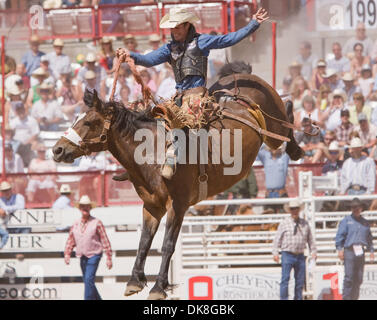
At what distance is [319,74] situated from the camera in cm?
1535

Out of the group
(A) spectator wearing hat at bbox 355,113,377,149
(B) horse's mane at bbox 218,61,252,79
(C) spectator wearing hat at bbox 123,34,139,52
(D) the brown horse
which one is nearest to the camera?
(D) the brown horse

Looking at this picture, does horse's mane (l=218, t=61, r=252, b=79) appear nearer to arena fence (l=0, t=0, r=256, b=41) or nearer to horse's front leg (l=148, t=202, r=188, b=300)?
horse's front leg (l=148, t=202, r=188, b=300)

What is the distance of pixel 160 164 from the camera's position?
26.9 feet

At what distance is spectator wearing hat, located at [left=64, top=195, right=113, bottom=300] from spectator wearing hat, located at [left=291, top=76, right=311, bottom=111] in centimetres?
367

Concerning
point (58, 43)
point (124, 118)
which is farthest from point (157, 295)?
point (58, 43)

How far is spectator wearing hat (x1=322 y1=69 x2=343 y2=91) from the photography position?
49.7ft

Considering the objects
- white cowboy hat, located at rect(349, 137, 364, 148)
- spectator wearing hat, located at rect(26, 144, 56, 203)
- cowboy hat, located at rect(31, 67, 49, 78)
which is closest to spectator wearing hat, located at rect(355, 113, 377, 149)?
white cowboy hat, located at rect(349, 137, 364, 148)

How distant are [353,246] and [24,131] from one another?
17.7 ft

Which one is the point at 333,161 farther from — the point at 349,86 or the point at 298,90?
the point at 349,86

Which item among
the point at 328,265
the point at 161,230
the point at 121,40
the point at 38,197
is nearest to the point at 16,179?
the point at 38,197

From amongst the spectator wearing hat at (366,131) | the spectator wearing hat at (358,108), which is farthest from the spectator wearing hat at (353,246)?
the spectator wearing hat at (358,108)

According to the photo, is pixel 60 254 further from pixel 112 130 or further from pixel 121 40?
pixel 112 130

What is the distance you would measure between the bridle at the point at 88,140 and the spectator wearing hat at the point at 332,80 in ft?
25.1

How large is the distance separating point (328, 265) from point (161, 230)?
2.51 meters
